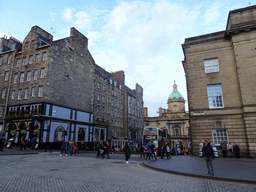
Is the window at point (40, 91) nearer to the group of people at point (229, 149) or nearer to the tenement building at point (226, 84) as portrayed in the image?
the tenement building at point (226, 84)

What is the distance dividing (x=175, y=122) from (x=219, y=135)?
2061 inches

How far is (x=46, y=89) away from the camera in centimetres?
2836

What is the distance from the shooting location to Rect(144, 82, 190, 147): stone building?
67.3 meters

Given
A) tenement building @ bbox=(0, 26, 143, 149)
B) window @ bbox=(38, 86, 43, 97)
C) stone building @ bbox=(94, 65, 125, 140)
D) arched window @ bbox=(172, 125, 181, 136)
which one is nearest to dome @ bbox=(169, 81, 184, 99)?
arched window @ bbox=(172, 125, 181, 136)

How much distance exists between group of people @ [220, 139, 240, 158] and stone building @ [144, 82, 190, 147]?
46.0m

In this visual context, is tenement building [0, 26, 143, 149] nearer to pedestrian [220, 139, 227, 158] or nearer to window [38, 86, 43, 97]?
window [38, 86, 43, 97]

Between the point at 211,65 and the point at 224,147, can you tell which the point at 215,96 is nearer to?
the point at 211,65

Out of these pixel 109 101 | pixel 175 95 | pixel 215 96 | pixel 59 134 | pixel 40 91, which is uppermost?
pixel 175 95

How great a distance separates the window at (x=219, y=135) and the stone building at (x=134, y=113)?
3695cm

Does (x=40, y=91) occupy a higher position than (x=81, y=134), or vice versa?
(x=40, y=91)

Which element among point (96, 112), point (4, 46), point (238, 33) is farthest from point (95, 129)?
point (238, 33)

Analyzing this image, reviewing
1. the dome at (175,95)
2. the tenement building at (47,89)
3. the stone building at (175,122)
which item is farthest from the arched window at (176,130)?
the tenement building at (47,89)

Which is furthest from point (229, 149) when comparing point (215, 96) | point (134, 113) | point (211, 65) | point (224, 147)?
point (134, 113)

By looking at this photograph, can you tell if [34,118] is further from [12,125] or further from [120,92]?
[120,92]
